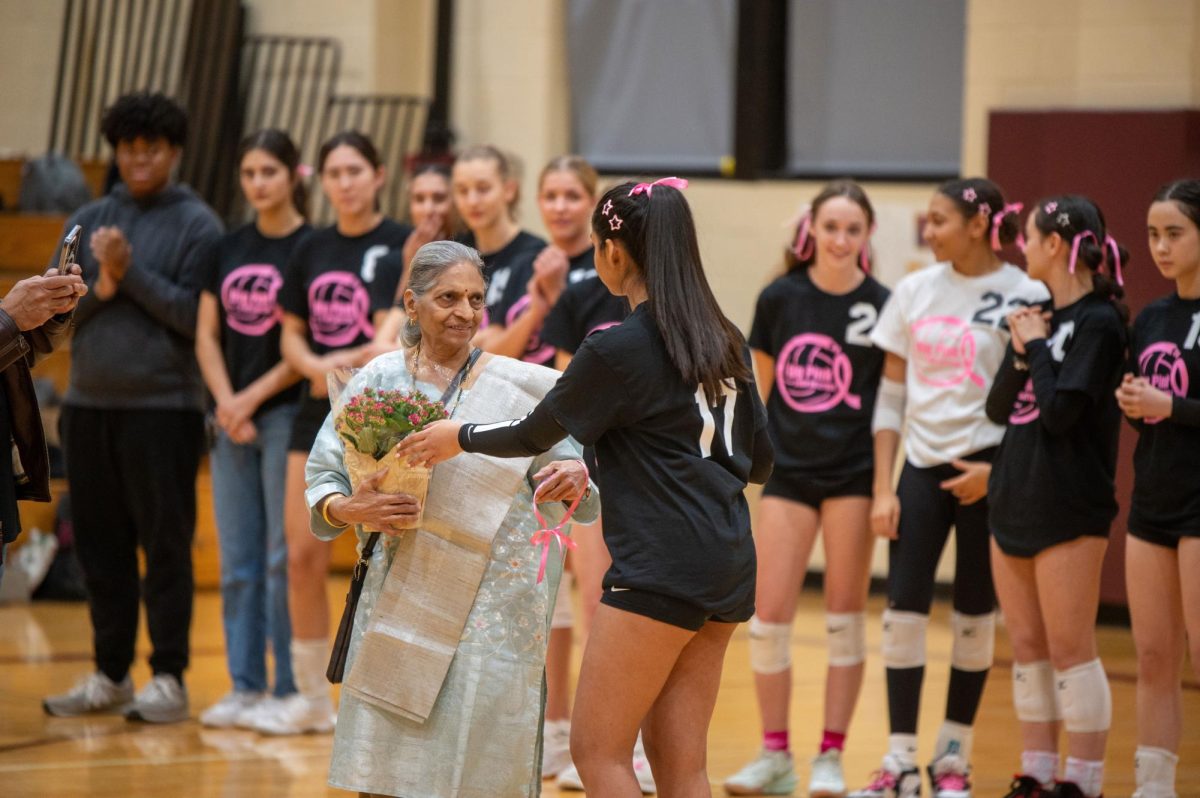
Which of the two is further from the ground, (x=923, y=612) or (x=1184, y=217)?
(x=1184, y=217)

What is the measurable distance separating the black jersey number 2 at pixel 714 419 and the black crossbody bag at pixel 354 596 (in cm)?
50

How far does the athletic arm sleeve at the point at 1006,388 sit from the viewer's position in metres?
4.29

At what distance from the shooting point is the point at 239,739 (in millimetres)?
5172

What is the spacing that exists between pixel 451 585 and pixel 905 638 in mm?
1754

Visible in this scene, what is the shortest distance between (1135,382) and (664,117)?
537cm

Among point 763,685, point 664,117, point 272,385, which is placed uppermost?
point 664,117

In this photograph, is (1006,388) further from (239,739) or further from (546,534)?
(239,739)

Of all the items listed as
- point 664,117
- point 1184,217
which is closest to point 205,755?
point 1184,217

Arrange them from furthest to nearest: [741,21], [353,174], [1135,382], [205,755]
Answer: [741,21] → [353,174] → [205,755] → [1135,382]

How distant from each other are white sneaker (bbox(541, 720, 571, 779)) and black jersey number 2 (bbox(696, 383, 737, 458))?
185 centimetres

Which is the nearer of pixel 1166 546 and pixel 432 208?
pixel 1166 546

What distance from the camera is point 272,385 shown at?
17.4 feet

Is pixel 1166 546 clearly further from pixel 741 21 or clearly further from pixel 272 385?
pixel 741 21

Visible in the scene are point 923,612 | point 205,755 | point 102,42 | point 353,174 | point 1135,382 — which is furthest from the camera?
point 102,42
